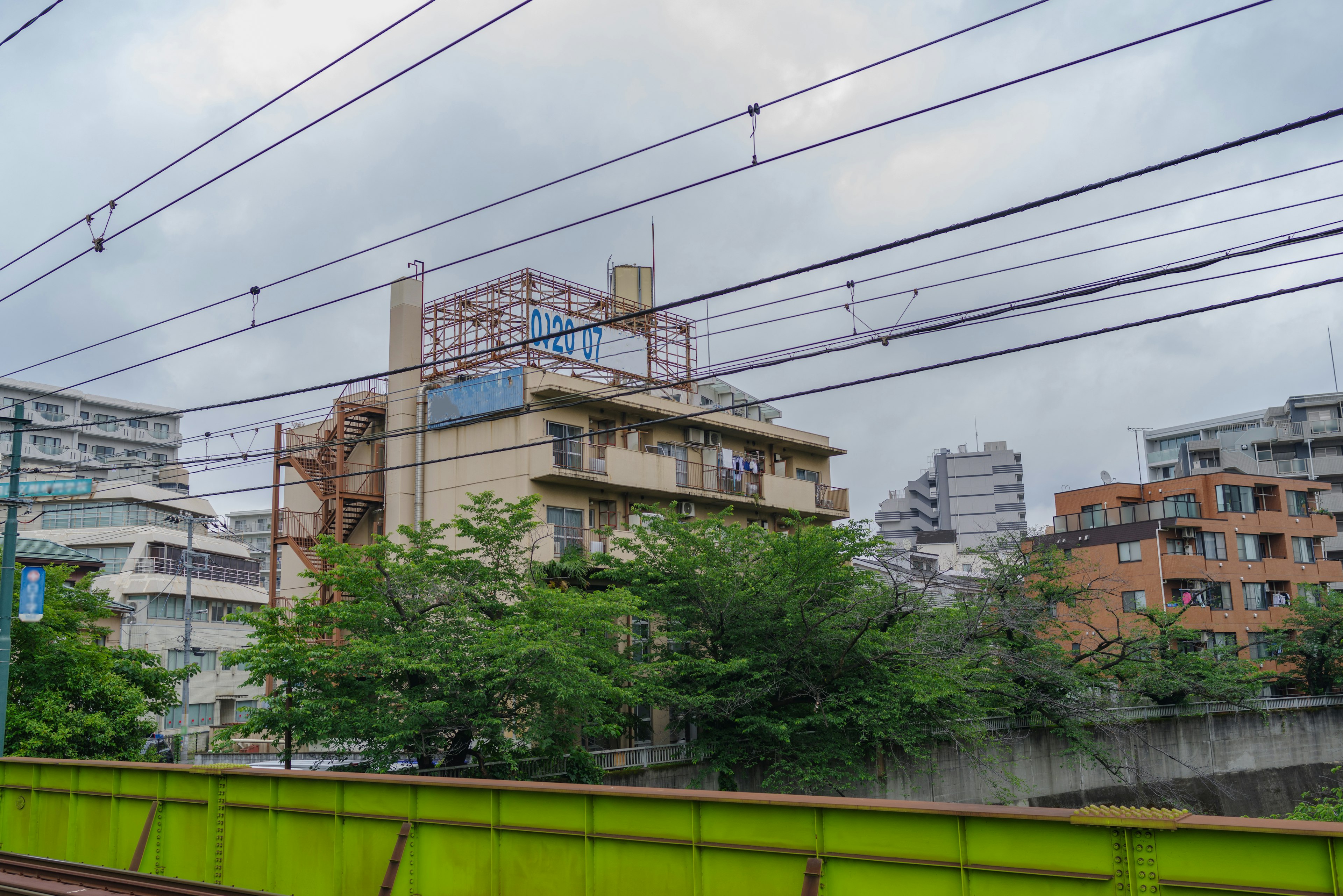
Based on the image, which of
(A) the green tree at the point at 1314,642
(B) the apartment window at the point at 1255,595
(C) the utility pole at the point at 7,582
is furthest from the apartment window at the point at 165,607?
(B) the apartment window at the point at 1255,595

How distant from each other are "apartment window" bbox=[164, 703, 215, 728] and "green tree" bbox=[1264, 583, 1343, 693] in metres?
53.1

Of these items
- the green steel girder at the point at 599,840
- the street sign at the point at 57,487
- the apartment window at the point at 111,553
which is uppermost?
the apartment window at the point at 111,553

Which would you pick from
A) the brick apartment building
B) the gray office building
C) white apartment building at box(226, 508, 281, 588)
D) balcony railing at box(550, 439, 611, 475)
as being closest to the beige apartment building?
balcony railing at box(550, 439, 611, 475)

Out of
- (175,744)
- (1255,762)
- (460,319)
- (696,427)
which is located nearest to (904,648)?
(696,427)

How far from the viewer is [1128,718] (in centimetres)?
3428

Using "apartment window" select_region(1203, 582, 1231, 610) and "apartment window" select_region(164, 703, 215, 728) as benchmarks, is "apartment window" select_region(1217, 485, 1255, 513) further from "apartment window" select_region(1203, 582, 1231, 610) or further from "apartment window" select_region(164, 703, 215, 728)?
"apartment window" select_region(164, 703, 215, 728)

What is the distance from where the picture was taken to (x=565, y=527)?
32.8 meters

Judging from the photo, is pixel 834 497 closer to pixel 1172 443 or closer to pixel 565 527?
pixel 565 527

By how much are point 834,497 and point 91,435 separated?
2816 inches

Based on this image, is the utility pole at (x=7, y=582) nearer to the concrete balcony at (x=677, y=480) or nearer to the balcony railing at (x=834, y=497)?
the concrete balcony at (x=677, y=480)

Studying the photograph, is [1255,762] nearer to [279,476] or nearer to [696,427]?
[696,427]

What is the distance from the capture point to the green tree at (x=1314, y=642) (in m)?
43.3

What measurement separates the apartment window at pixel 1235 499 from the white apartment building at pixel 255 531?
6619 cm

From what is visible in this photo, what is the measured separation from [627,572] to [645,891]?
1706cm
